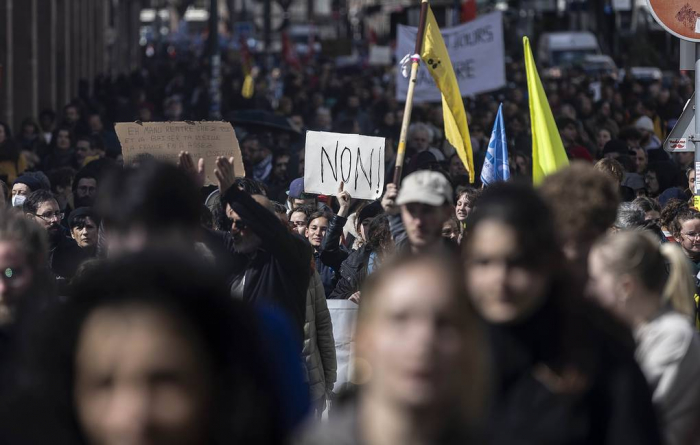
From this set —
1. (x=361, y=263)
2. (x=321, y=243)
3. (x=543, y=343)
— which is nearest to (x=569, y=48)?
(x=321, y=243)

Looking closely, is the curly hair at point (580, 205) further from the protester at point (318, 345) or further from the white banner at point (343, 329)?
the white banner at point (343, 329)

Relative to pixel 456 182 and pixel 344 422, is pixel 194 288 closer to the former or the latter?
pixel 344 422

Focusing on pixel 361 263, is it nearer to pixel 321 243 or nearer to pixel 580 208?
pixel 321 243

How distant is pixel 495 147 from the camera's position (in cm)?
990

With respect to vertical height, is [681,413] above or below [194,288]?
below

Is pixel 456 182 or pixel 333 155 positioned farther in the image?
pixel 456 182

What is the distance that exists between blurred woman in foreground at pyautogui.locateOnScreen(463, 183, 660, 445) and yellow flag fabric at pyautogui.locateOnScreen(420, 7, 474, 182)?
6.72 m

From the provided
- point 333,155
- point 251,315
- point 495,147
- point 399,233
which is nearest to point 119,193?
point 251,315

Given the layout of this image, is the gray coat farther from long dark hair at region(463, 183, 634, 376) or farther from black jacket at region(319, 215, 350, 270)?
long dark hair at region(463, 183, 634, 376)

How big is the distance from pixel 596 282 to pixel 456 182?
742cm

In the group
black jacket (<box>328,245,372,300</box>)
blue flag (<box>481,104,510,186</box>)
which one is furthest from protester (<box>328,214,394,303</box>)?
blue flag (<box>481,104,510,186</box>)

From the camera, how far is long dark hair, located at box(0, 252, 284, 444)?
2.14 m

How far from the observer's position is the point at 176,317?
2.11 metres

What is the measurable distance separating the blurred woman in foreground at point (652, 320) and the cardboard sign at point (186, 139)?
4.61m
